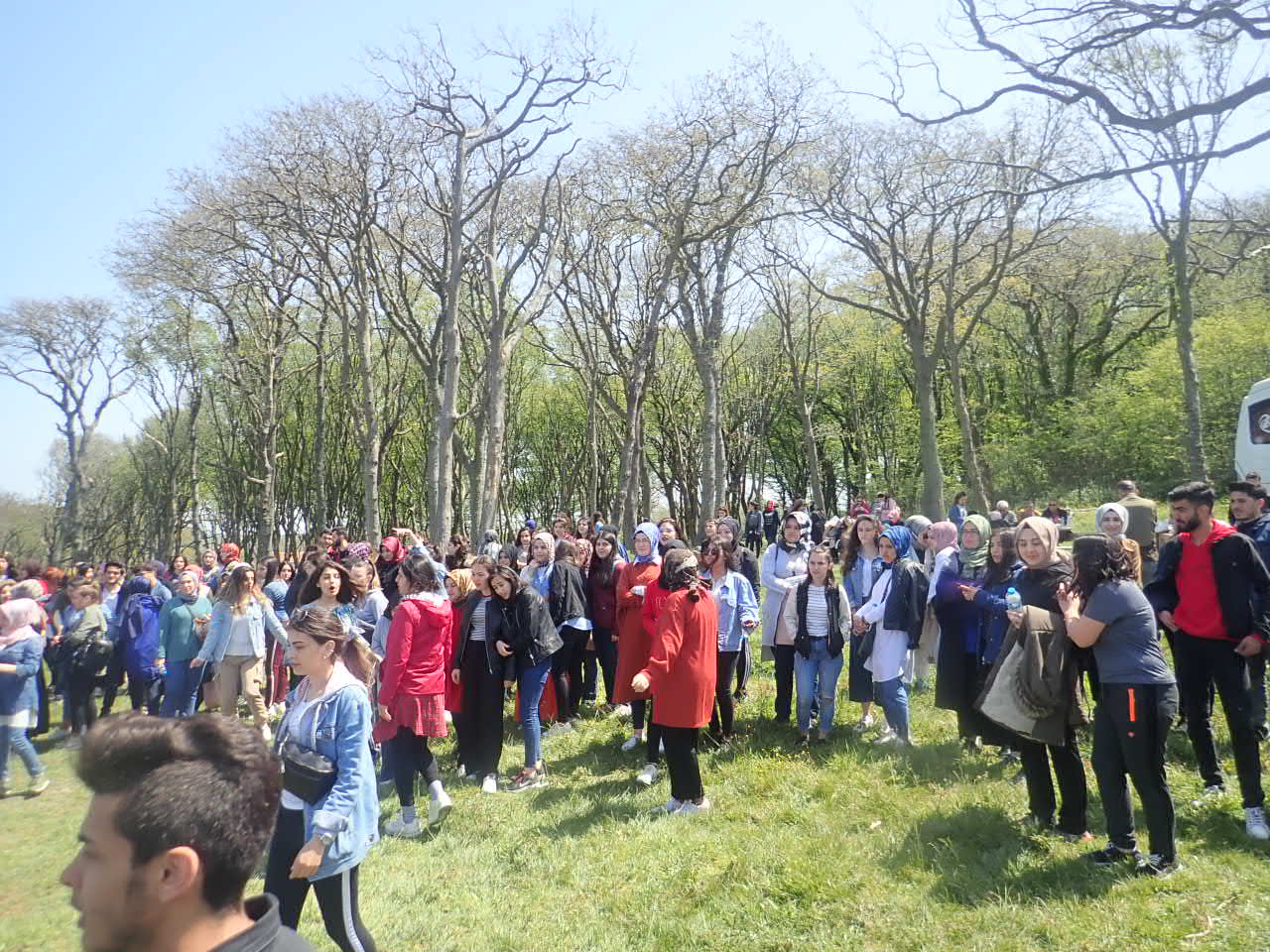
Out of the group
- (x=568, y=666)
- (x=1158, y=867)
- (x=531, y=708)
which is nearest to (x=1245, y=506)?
(x=1158, y=867)

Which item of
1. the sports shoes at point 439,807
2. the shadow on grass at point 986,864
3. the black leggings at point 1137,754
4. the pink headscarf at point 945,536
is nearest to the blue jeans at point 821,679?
the pink headscarf at point 945,536

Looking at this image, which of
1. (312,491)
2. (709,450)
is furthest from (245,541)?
(709,450)

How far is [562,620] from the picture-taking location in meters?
8.29

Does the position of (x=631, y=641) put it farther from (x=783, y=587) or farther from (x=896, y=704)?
(x=896, y=704)

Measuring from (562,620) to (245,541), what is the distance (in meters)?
33.2

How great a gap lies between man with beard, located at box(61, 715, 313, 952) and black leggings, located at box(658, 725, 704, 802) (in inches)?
175

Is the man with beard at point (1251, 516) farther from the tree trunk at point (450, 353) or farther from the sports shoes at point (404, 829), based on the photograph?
the tree trunk at point (450, 353)

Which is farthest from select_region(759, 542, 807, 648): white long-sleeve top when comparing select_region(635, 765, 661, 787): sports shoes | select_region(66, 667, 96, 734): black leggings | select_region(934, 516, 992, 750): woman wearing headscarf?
select_region(66, 667, 96, 734): black leggings

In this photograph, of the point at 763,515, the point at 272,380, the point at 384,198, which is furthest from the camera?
the point at 763,515

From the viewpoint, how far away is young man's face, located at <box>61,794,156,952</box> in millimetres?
1581

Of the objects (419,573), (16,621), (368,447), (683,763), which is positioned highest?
(368,447)

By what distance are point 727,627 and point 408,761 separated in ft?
10.1

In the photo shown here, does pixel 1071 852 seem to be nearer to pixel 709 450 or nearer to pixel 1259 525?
pixel 1259 525

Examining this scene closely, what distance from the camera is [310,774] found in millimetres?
3434
